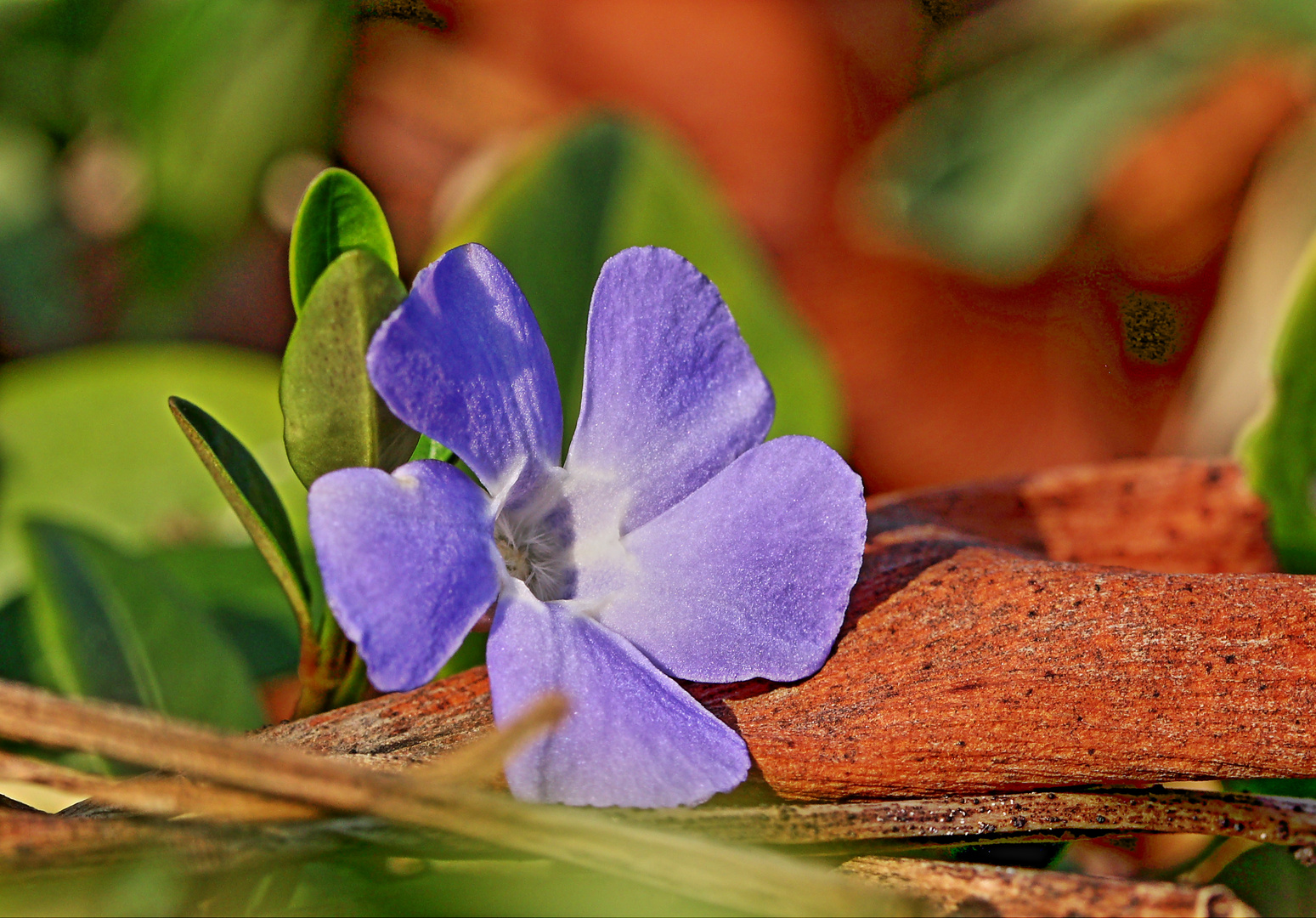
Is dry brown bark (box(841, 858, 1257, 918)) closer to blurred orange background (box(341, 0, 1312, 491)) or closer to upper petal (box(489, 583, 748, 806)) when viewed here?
upper petal (box(489, 583, 748, 806))

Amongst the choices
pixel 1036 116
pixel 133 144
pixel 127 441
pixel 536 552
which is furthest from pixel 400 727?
pixel 1036 116

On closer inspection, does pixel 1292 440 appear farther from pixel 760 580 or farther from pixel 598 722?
pixel 598 722

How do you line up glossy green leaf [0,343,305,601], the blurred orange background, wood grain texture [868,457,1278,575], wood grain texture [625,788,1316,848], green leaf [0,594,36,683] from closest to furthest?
wood grain texture [625,788,1316,848] → wood grain texture [868,457,1278,575] → green leaf [0,594,36,683] → glossy green leaf [0,343,305,601] → the blurred orange background

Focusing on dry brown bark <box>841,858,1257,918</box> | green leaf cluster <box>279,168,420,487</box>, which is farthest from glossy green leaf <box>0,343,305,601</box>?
dry brown bark <box>841,858,1257,918</box>

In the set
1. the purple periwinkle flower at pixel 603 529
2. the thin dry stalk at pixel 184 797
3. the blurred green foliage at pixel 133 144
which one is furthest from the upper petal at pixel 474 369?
the blurred green foliage at pixel 133 144

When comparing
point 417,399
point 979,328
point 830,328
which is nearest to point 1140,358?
point 979,328

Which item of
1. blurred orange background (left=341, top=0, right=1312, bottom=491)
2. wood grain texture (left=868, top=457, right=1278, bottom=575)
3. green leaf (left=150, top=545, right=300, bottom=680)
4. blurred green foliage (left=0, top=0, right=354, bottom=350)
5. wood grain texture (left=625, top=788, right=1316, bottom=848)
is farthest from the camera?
blurred orange background (left=341, top=0, right=1312, bottom=491)
